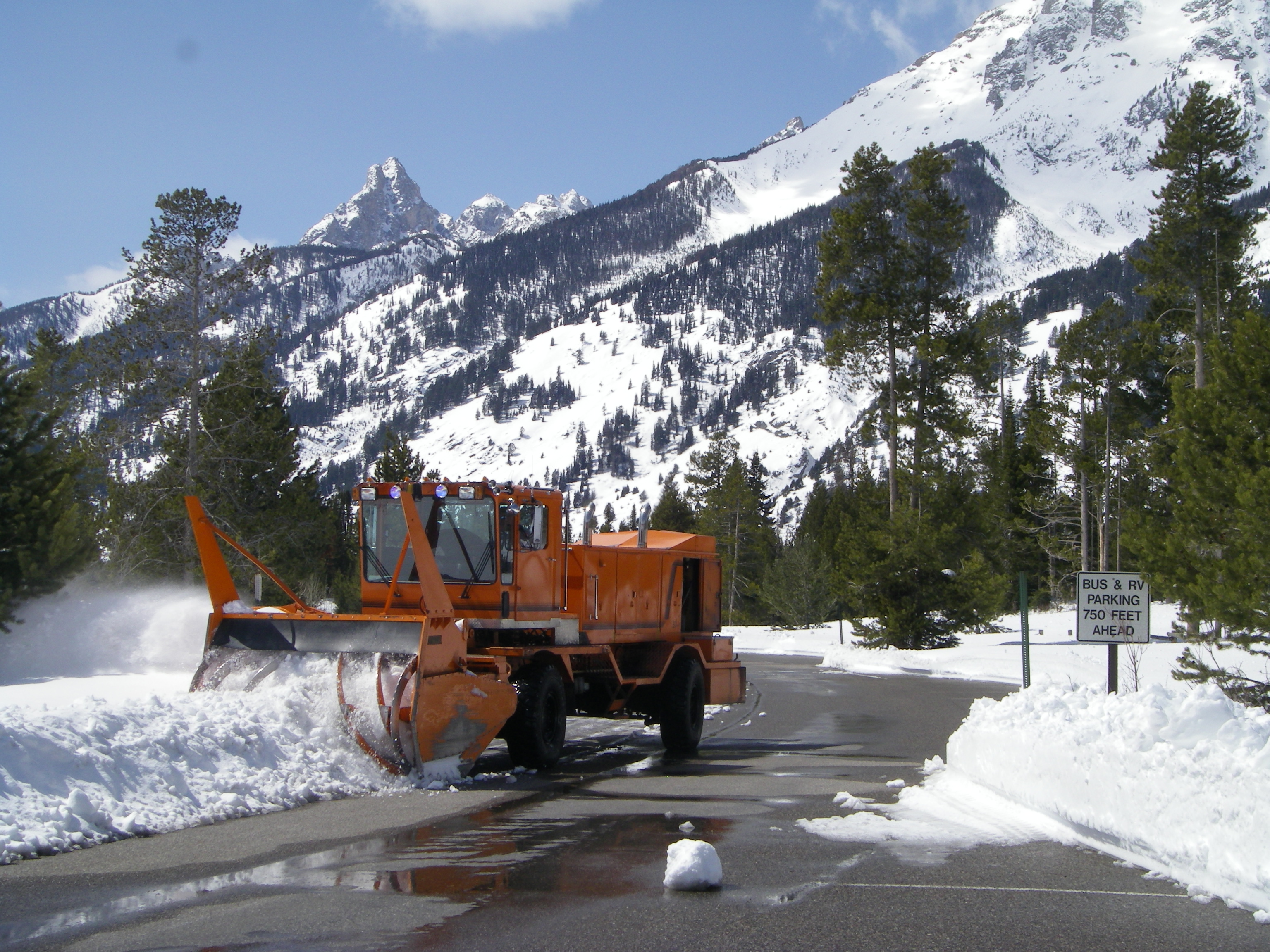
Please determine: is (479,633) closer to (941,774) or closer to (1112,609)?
(941,774)

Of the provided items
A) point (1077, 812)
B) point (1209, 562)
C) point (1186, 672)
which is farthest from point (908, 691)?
point (1077, 812)

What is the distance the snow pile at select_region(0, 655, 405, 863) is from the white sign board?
704 cm

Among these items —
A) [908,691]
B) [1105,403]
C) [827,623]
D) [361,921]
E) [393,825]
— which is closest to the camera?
[361,921]

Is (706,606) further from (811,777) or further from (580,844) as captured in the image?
(580,844)

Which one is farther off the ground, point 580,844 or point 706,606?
point 706,606

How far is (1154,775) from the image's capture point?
7.28m

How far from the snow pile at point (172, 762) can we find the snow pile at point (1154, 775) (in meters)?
5.46

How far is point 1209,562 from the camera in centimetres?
1628

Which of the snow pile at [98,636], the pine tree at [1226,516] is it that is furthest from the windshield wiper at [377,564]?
the snow pile at [98,636]

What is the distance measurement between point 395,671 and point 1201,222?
30906 mm

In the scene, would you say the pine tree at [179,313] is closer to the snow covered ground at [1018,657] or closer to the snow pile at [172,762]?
the snow covered ground at [1018,657]

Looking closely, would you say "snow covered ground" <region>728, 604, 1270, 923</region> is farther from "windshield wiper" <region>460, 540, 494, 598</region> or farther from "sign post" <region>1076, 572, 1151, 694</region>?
"windshield wiper" <region>460, 540, 494, 598</region>

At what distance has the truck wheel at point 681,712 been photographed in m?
13.8

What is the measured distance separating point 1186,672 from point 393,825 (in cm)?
1431
